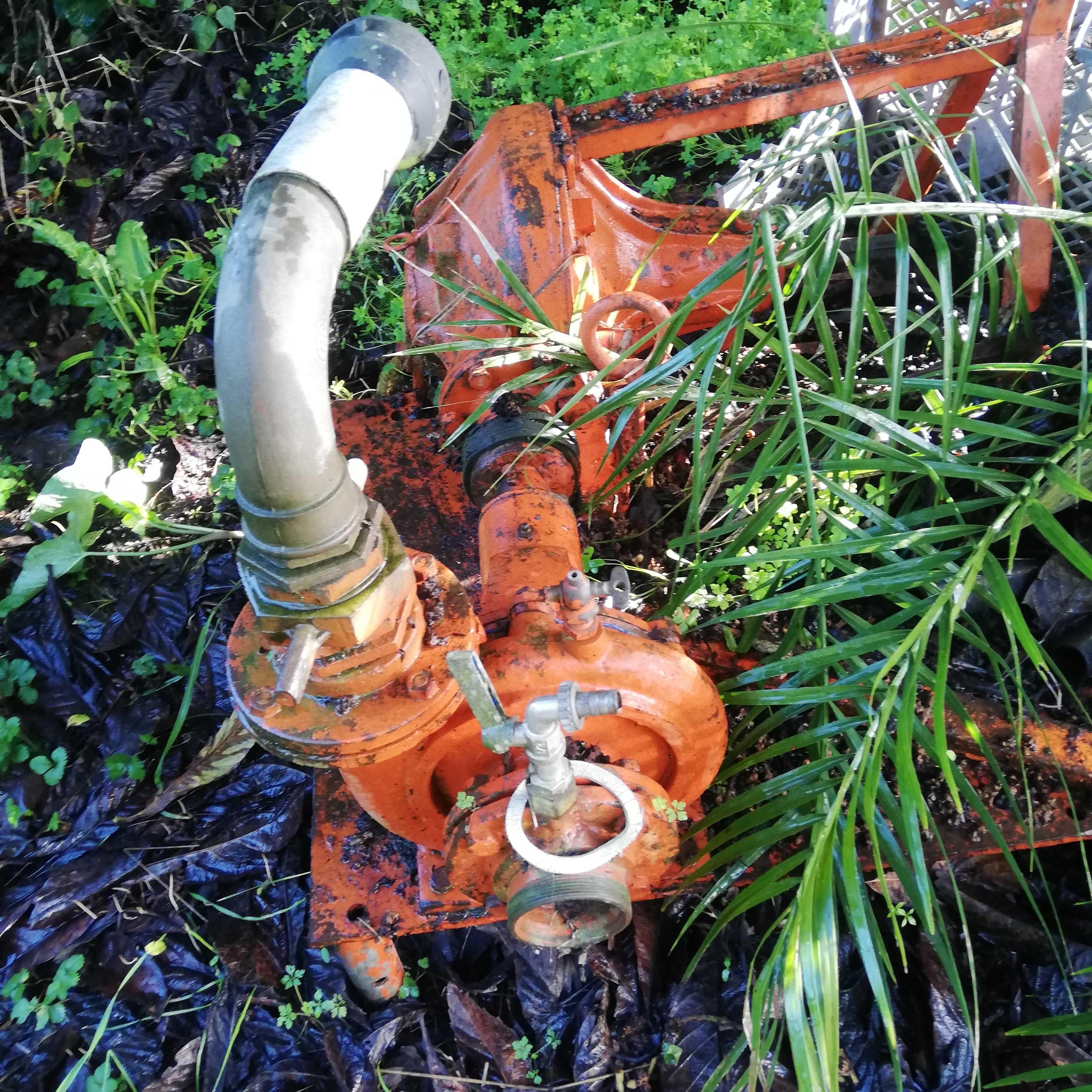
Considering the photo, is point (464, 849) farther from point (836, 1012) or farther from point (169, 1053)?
point (169, 1053)

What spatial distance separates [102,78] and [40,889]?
10.9 feet

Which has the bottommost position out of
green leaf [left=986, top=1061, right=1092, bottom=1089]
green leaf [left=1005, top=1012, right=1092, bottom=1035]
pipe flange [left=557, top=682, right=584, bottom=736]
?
green leaf [left=986, top=1061, right=1092, bottom=1089]

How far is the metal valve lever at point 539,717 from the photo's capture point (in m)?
1.18

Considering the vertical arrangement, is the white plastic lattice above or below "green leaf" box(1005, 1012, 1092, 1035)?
above

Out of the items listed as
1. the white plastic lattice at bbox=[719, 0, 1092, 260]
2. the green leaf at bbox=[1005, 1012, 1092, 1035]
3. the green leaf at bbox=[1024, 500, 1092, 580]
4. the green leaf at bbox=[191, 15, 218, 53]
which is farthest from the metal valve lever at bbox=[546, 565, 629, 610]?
the green leaf at bbox=[191, 15, 218, 53]

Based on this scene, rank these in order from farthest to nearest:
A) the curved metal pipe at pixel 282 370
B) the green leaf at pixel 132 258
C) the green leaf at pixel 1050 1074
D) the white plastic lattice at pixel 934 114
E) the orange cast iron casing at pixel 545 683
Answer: the green leaf at pixel 132 258
the white plastic lattice at pixel 934 114
the orange cast iron casing at pixel 545 683
the green leaf at pixel 1050 1074
the curved metal pipe at pixel 282 370

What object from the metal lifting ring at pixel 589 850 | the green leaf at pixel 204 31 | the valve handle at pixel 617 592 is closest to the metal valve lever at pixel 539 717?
the metal lifting ring at pixel 589 850

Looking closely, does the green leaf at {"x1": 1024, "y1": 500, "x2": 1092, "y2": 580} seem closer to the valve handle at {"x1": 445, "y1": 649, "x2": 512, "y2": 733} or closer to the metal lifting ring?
the metal lifting ring

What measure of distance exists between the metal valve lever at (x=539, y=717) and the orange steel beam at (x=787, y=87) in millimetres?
1466

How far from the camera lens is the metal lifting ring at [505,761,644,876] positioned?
133 cm

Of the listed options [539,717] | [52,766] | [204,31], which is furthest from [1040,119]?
[204,31]

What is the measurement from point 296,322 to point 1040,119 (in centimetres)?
179

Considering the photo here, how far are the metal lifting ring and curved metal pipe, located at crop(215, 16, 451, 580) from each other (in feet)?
1.60

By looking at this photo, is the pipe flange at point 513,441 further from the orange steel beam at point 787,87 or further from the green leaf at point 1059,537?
the green leaf at point 1059,537
